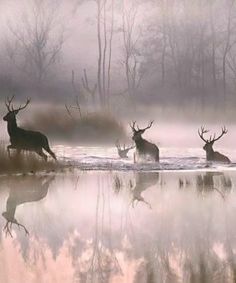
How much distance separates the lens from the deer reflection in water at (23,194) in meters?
2.41

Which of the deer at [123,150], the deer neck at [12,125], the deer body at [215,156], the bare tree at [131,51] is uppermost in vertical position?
the bare tree at [131,51]

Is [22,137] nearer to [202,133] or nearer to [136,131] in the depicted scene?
[136,131]

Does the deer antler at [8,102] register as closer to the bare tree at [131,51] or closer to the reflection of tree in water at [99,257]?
the bare tree at [131,51]

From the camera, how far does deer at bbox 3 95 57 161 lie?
10.5 feet

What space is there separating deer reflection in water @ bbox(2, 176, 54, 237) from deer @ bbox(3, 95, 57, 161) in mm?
176

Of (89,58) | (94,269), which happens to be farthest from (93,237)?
(89,58)

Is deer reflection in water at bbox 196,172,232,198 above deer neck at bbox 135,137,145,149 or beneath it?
beneath

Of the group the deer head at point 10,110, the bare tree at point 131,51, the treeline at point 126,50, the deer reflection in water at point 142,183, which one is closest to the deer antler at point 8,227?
the deer reflection in water at point 142,183

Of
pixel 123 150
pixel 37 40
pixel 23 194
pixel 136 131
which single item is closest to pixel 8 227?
pixel 23 194

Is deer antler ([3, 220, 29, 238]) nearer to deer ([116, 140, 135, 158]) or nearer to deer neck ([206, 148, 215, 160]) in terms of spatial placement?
deer ([116, 140, 135, 158])

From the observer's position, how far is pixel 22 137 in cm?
322

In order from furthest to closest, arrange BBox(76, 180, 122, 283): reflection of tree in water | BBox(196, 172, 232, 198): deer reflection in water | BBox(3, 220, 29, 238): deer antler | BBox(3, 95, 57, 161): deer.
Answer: BBox(3, 95, 57, 161): deer → BBox(196, 172, 232, 198): deer reflection in water → BBox(3, 220, 29, 238): deer antler → BBox(76, 180, 122, 283): reflection of tree in water

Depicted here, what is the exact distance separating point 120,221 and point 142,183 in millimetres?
600

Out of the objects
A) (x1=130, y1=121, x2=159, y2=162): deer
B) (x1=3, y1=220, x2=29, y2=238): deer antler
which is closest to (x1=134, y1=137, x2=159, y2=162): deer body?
(x1=130, y1=121, x2=159, y2=162): deer
